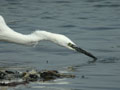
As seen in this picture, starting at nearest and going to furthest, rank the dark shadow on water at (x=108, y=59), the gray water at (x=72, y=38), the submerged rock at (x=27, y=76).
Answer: the submerged rock at (x=27, y=76) → the gray water at (x=72, y=38) → the dark shadow on water at (x=108, y=59)

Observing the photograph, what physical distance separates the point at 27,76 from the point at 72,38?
585cm

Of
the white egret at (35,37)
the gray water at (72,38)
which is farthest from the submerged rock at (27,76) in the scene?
the white egret at (35,37)

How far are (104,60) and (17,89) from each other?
Result: 3962 millimetres

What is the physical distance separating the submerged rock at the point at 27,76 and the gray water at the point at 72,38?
31 centimetres

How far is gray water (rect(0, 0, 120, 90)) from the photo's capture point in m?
11.3

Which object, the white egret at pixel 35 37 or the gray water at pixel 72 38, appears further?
the white egret at pixel 35 37

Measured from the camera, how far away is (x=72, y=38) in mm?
→ 16859

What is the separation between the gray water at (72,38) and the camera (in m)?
11.3

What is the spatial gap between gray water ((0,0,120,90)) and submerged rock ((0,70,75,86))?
1.01 ft

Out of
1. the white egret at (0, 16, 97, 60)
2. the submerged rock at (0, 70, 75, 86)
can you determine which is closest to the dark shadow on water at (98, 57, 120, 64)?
the white egret at (0, 16, 97, 60)

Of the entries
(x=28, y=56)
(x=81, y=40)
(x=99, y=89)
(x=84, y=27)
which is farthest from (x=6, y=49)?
(x=99, y=89)

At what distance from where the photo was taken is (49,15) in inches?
886

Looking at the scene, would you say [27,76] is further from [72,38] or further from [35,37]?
[72,38]

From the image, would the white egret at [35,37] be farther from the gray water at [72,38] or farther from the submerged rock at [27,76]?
the submerged rock at [27,76]
